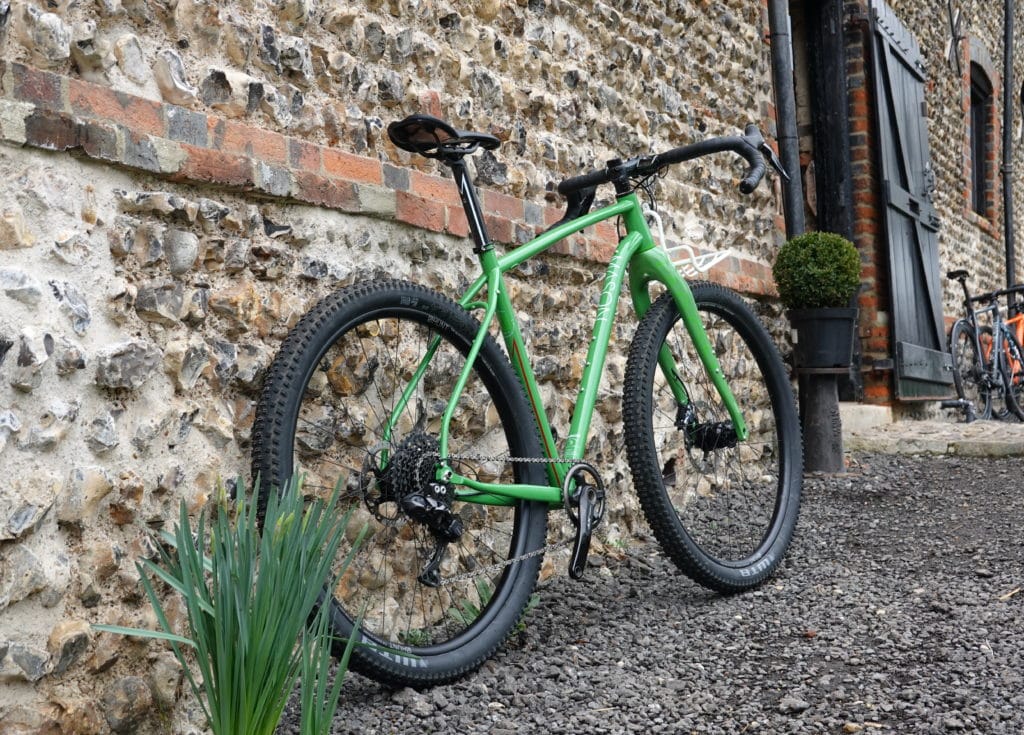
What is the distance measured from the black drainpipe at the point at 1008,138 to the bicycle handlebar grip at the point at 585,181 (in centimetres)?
864

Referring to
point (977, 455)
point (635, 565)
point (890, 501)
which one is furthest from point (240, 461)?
point (977, 455)

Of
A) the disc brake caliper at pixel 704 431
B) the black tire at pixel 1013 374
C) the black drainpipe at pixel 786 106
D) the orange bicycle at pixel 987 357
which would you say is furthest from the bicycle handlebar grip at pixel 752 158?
the black tire at pixel 1013 374

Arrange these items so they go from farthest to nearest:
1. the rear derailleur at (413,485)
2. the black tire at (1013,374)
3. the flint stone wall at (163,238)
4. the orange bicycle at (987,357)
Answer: the black tire at (1013,374) < the orange bicycle at (987,357) < the rear derailleur at (413,485) < the flint stone wall at (163,238)

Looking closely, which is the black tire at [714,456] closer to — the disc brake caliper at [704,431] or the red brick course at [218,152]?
the disc brake caliper at [704,431]

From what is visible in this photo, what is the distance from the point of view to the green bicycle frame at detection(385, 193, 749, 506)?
246cm

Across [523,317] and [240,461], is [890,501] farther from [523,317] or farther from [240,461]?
[240,461]

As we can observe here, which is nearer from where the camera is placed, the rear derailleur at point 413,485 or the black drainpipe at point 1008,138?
the rear derailleur at point 413,485

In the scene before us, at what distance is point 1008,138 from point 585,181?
9096mm

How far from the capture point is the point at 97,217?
6.61 feet

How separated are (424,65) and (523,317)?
2.77 ft

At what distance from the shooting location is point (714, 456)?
142 inches

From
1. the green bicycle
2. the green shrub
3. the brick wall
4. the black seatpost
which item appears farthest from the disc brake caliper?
the brick wall

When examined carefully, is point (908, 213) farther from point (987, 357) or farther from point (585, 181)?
point (585, 181)

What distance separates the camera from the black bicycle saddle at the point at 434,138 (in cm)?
244
